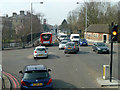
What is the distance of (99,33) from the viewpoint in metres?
55.2

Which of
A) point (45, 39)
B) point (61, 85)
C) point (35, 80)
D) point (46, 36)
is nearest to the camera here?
point (35, 80)

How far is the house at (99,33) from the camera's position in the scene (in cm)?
5122

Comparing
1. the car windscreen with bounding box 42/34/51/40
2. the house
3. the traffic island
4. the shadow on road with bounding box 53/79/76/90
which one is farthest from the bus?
the traffic island

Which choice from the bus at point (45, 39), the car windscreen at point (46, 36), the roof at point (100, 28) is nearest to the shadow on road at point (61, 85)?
the bus at point (45, 39)

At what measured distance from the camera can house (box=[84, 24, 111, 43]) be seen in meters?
51.2

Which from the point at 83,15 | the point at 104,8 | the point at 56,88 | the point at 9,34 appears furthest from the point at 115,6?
the point at 56,88

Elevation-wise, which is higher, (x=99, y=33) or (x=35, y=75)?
(x=99, y=33)

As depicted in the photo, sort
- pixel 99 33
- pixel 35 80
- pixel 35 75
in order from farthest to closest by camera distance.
→ pixel 99 33
pixel 35 75
pixel 35 80

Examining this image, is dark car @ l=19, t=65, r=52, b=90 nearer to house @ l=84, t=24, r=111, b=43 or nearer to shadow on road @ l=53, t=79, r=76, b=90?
shadow on road @ l=53, t=79, r=76, b=90

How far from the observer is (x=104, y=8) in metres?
67.5

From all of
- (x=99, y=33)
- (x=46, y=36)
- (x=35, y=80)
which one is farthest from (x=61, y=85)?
(x=99, y=33)

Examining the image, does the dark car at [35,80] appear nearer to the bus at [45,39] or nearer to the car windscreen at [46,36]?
the bus at [45,39]

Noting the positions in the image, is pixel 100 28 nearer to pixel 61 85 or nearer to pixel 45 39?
pixel 45 39

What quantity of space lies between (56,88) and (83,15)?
61.5m
